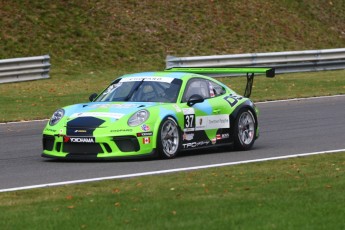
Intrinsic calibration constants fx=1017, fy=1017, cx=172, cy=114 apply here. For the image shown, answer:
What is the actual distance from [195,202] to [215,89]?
19.6ft

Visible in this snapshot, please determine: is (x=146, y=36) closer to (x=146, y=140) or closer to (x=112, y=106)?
(x=112, y=106)

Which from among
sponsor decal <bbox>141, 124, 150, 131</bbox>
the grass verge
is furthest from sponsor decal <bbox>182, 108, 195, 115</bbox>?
the grass verge

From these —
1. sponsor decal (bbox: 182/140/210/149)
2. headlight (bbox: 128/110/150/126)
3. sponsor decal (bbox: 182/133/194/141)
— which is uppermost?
headlight (bbox: 128/110/150/126)

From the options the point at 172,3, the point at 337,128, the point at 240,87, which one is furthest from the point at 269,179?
the point at 172,3

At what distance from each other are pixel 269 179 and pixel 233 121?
3945 millimetres

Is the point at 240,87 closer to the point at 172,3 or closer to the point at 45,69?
the point at 45,69

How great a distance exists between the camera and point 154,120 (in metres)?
13.9

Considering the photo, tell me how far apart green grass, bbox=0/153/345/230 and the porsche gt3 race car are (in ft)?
5.50

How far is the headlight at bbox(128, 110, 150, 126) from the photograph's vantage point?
13835 millimetres

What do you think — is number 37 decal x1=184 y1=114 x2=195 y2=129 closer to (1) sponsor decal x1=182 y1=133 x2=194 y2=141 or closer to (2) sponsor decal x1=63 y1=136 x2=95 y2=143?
(1) sponsor decal x1=182 y1=133 x2=194 y2=141

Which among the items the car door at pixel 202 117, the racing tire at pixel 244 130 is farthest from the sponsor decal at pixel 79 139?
the racing tire at pixel 244 130

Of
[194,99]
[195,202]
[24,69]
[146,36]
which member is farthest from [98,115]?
[146,36]

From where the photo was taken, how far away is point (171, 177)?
11844 mm

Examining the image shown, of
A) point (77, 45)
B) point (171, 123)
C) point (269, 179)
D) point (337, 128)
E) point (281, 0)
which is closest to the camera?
point (269, 179)
